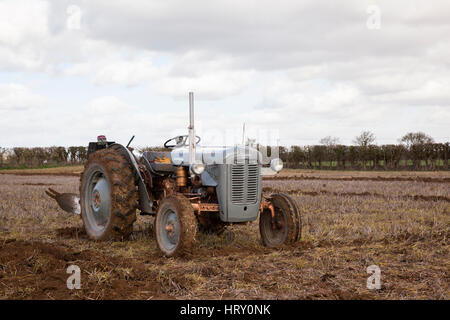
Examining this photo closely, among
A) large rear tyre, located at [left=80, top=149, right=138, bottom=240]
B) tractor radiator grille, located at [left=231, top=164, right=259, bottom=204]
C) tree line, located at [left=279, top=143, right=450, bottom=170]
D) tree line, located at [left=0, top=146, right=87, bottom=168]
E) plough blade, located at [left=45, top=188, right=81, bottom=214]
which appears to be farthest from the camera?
tree line, located at [left=0, top=146, right=87, bottom=168]

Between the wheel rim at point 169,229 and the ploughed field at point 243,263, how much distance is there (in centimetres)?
27

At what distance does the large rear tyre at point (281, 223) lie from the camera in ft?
21.4

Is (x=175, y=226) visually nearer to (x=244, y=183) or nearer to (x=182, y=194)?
(x=182, y=194)

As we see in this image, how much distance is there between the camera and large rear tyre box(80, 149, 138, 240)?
7.01 meters

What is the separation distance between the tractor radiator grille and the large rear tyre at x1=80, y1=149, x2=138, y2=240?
1.66 meters

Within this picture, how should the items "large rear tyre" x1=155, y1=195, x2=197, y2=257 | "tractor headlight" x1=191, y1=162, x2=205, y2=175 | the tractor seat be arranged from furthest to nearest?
1. the tractor seat
2. "tractor headlight" x1=191, y1=162, x2=205, y2=175
3. "large rear tyre" x1=155, y1=195, x2=197, y2=257

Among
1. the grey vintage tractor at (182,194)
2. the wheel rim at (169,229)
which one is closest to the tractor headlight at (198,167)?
the grey vintage tractor at (182,194)

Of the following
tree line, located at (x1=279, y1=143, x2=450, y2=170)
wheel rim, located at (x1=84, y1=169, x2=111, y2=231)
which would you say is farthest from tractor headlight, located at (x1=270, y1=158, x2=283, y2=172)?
tree line, located at (x1=279, y1=143, x2=450, y2=170)

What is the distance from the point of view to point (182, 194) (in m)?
6.50

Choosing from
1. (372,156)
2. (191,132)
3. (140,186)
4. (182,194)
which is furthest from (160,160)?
(372,156)

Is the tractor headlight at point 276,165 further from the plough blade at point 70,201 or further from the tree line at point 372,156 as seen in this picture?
the tree line at point 372,156

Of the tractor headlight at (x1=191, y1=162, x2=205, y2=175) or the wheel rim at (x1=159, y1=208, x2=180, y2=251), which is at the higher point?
the tractor headlight at (x1=191, y1=162, x2=205, y2=175)

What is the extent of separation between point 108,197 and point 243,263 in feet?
9.58

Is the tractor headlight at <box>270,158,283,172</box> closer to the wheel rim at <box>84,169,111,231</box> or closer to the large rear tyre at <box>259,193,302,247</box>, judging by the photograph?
the large rear tyre at <box>259,193,302,247</box>
